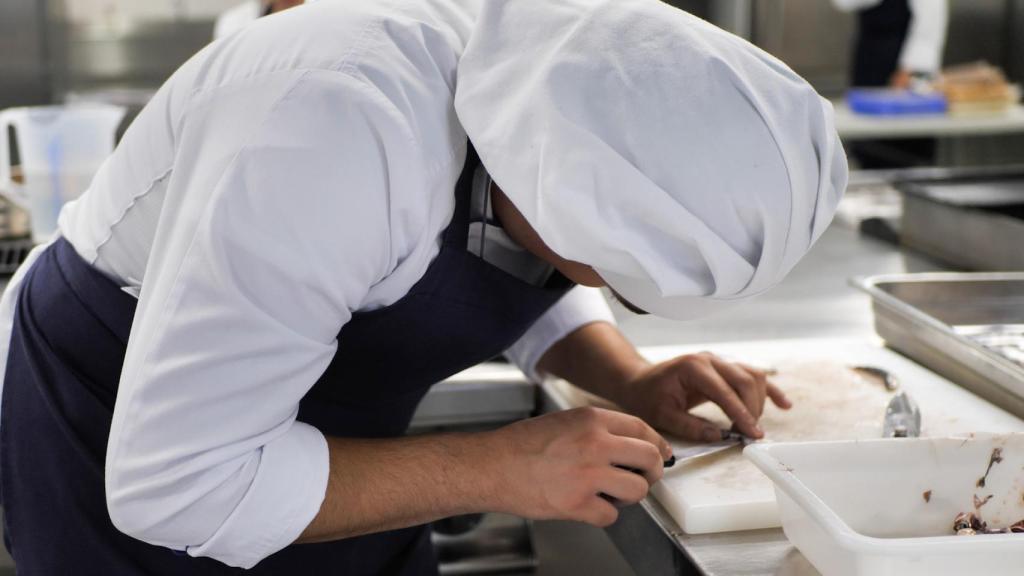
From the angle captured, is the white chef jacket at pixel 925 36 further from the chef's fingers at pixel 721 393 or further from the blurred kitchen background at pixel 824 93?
the chef's fingers at pixel 721 393

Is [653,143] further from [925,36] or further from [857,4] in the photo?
[857,4]

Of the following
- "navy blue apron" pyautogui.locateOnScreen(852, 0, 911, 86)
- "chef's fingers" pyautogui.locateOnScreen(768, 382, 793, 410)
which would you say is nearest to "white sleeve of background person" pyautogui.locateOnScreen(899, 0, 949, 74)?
"navy blue apron" pyautogui.locateOnScreen(852, 0, 911, 86)

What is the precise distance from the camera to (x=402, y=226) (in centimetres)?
95

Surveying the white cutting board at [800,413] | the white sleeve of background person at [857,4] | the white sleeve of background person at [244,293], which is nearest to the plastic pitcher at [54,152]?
the white cutting board at [800,413]

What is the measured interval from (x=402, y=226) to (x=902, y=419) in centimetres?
65

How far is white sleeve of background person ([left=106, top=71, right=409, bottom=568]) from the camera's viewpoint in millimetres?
893

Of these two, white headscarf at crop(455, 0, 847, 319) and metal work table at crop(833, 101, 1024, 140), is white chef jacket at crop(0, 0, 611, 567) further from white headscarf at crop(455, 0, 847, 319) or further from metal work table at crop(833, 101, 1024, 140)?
metal work table at crop(833, 101, 1024, 140)

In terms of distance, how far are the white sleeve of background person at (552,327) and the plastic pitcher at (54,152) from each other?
32.3 inches

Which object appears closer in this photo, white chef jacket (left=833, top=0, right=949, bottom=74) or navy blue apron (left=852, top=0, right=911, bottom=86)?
white chef jacket (left=833, top=0, right=949, bottom=74)

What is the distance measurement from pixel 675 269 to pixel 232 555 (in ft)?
1.48

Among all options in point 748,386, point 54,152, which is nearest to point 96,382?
point 748,386

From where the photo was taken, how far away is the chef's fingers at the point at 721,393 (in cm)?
131

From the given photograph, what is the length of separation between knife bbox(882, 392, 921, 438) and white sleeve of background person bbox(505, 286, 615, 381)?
1.32 ft

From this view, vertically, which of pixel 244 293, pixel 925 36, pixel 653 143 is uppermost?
pixel 653 143
